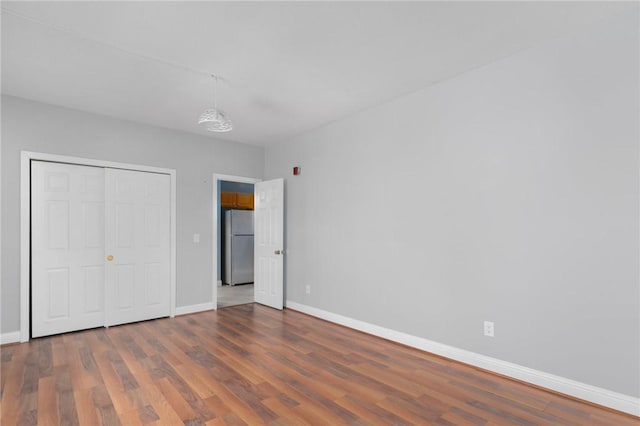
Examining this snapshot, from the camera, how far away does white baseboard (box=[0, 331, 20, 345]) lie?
3538mm

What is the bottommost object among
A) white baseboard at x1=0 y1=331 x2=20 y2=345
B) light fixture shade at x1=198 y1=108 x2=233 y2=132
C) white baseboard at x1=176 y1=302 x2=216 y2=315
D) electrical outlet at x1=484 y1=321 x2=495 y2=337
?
white baseboard at x1=176 y1=302 x2=216 y2=315

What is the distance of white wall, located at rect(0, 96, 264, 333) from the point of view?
3617mm

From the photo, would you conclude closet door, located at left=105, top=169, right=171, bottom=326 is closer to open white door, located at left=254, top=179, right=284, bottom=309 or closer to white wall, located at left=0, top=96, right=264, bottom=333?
white wall, located at left=0, top=96, right=264, bottom=333

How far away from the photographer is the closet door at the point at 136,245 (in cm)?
430

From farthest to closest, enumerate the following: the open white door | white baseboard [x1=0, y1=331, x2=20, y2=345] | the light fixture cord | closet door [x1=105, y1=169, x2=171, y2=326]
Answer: the open white door < closet door [x1=105, y1=169, x2=171, y2=326] < white baseboard [x1=0, y1=331, x2=20, y2=345] < the light fixture cord

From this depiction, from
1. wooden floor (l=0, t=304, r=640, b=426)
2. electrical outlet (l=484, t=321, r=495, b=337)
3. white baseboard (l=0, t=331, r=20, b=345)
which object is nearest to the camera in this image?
wooden floor (l=0, t=304, r=640, b=426)

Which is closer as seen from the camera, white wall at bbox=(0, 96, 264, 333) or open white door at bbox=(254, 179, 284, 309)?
white wall at bbox=(0, 96, 264, 333)

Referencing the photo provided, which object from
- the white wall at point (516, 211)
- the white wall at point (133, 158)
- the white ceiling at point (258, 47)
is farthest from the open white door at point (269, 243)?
the white ceiling at point (258, 47)

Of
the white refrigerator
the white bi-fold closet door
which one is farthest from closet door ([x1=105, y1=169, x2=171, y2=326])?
the white refrigerator

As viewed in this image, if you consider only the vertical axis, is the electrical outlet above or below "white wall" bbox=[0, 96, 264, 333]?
below

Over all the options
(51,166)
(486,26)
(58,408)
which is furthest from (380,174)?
(51,166)

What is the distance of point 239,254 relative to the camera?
7168 mm

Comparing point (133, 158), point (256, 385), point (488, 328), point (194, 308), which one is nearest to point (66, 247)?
point (133, 158)

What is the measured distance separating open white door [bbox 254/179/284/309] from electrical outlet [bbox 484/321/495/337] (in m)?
3.00
